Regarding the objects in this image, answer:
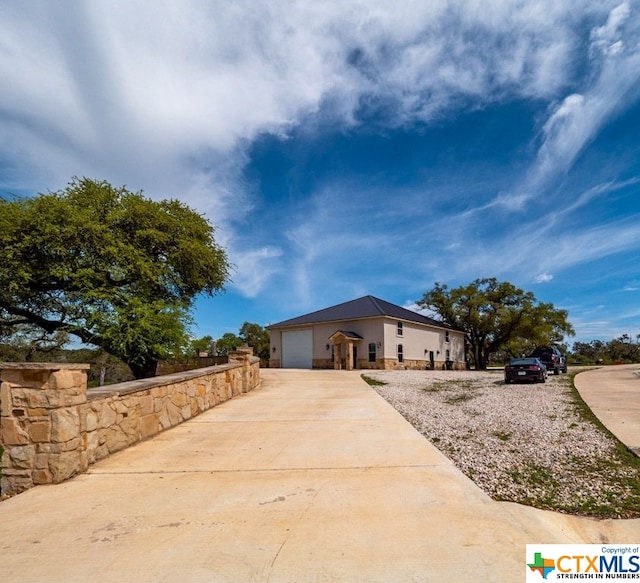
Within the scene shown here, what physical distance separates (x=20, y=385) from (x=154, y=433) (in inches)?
110

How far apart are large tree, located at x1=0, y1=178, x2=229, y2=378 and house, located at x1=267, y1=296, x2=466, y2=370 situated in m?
14.2

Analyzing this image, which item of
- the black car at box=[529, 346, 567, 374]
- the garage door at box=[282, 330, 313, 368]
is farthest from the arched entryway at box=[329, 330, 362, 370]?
the black car at box=[529, 346, 567, 374]

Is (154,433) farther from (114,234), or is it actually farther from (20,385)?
(114,234)

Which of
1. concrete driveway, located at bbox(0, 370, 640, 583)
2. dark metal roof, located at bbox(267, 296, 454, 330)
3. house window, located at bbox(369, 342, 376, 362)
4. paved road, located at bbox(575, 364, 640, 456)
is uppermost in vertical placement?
dark metal roof, located at bbox(267, 296, 454, 330)

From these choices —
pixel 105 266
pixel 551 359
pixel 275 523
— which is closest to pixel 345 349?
pixel 551 359

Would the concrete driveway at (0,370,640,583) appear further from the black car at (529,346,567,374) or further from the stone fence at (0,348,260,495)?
the black car at (529,346,567,374)

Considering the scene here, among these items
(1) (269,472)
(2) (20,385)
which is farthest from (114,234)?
(1) (269,472)

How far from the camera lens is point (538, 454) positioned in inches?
243

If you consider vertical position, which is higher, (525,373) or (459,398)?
(525,373)

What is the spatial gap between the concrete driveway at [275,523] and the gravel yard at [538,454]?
394mm

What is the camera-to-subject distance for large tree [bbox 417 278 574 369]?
38594 mm

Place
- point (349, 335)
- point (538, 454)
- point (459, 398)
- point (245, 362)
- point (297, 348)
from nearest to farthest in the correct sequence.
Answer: point (538, 454) < point (459, 398) < point (245, 362) < point (349, 335) < point (297, 348)

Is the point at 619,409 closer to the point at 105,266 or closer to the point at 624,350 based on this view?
the point at 105,266

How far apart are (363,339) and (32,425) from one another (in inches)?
1101
